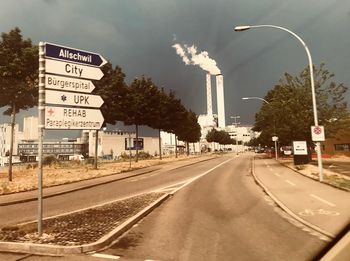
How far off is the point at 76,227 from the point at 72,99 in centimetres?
341

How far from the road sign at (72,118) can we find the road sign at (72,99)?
16cm

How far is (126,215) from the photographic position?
11164mm

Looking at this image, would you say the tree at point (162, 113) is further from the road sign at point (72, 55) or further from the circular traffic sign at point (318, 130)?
the road sign at point (72, 55)

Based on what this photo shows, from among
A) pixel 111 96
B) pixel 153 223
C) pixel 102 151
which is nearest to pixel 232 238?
pixel 153 223

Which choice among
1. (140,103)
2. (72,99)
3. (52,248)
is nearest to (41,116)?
(72,99)

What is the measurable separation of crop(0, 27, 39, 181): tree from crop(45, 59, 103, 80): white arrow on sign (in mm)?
16973

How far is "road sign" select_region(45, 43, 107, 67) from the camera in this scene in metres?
9.07

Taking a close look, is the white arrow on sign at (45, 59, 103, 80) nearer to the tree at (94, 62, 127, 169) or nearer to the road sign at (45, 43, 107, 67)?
the road sign at (45, 43, 107, 67)

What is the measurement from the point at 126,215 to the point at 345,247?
30.6 ft

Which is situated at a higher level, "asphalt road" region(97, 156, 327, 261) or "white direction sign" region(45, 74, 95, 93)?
"white direction sign" region(45, 74, 95, 93)

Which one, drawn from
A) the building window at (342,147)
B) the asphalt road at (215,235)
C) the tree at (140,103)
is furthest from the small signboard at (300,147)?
the building window at (342,147)

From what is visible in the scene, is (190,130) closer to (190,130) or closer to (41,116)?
(190,130)

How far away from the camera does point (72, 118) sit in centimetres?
916

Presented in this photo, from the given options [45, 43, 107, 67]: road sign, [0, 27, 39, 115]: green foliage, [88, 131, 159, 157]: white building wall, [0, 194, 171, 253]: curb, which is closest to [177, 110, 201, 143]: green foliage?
[0, 27, 39, 115]: green foliage
